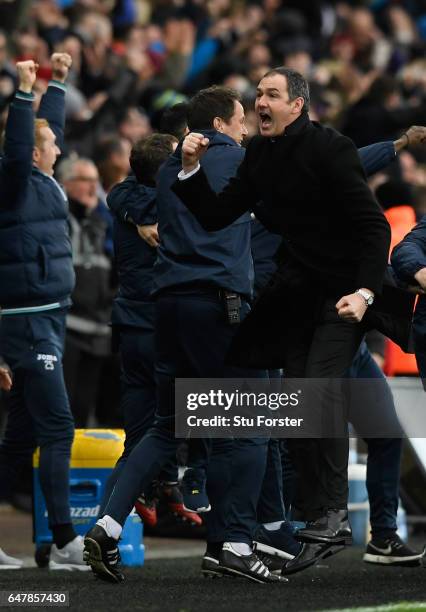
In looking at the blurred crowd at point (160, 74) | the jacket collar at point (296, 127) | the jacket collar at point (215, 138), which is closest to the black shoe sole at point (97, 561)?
the jacket collar at point (215, 138)

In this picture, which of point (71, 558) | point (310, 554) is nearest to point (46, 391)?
point (71, 558)

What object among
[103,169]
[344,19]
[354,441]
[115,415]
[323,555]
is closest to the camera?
[323,555]

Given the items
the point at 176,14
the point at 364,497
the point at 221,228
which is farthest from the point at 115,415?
the point at 176,14

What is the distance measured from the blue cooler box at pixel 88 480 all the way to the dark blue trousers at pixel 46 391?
0.38 metres

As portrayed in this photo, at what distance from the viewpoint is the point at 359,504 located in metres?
9.78

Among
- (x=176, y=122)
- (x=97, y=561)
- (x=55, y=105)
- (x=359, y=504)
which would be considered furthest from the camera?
(x=359, y=504)

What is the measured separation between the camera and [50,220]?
8.12 metres

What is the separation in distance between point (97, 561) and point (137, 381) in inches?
56.3

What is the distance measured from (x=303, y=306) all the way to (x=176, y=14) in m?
12.1

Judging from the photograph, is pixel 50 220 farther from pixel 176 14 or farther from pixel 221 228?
pixel 176 14

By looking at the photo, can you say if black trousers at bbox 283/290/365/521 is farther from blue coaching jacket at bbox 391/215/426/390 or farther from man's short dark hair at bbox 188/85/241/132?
man's short dark hair at bbox 188/85/241/132

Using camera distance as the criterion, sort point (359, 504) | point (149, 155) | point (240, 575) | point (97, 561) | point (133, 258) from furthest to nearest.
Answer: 1. point (359, 504)
2. point (133, 258)
3. point (149, 155)
4. point (240, 575)
5. point (97, 561)

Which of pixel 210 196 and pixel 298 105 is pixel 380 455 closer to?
pixel 210 196

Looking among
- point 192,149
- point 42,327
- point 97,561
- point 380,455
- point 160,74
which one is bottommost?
point 97,561
